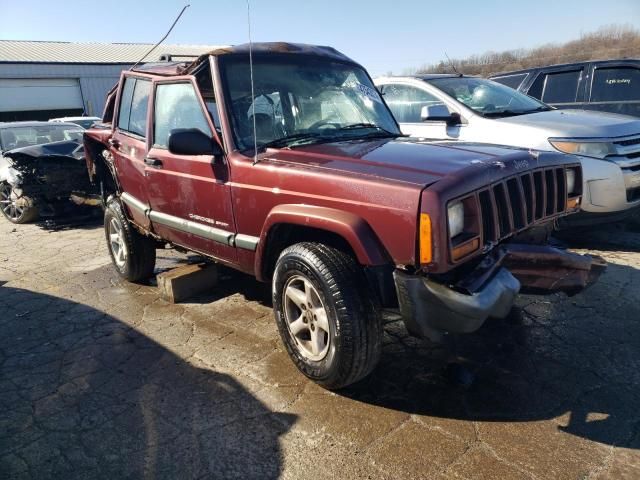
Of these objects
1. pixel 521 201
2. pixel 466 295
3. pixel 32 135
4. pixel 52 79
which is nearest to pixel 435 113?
pixel 521 201

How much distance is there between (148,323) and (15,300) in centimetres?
171

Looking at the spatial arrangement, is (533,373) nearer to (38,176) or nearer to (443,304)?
(443,304)

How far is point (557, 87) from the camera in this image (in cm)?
758

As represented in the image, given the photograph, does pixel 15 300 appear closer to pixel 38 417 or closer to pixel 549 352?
pixel 38 417

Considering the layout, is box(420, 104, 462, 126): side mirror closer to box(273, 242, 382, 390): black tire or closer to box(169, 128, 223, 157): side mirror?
box(169, 128, 223, 157): side mirror

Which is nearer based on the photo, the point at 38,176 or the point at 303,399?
the point at 303,399

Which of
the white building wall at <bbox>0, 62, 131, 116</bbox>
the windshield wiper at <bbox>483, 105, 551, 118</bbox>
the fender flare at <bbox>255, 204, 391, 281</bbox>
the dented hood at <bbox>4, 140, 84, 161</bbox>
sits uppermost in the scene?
the white building wall at <bbox>0, 62, 131, 116</bbox>

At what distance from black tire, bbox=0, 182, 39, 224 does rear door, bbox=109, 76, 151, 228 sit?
4.40 m

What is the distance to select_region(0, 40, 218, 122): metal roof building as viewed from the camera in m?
25.5

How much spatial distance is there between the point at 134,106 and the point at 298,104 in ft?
6.18

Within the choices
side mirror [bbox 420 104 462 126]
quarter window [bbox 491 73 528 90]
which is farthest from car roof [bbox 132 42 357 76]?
quarter window [bbox 491 73 528 90]

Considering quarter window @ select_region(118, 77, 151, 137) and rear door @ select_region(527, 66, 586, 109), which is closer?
quarter window @ select_region(118, 77, 151, 137)

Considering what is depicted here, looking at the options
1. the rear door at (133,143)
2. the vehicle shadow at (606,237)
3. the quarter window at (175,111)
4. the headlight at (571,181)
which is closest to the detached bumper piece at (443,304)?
the headlight at (571,181)

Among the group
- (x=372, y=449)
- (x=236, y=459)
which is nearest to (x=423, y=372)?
(x=372, y=449)
